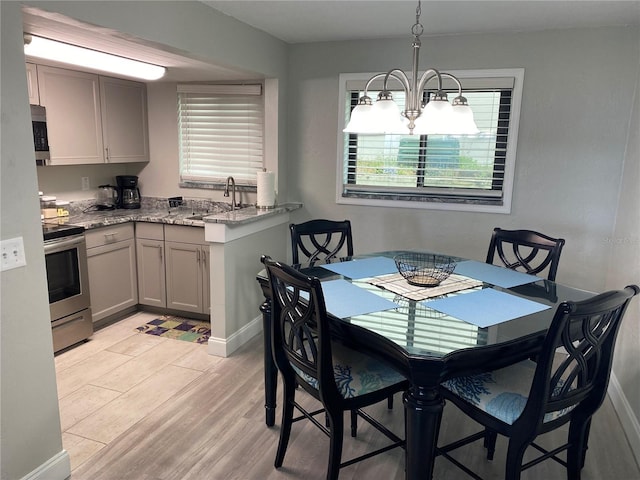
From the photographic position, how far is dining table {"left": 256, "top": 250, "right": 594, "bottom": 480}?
1685mm

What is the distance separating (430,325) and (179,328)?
2.64 meters

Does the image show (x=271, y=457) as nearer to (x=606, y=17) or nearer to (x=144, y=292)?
(x=144, y=292)

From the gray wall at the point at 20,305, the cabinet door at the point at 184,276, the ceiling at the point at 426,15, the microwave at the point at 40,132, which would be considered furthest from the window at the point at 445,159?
the gray wall at the point at 20,305

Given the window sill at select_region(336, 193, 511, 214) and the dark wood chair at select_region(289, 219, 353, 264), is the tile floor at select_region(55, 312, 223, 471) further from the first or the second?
the window sill at select_region(336, 193, 511, 214)

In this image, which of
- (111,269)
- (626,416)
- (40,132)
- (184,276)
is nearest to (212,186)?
(184,276)

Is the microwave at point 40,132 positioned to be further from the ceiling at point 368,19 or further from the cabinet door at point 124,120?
the ceiling at point 368,19

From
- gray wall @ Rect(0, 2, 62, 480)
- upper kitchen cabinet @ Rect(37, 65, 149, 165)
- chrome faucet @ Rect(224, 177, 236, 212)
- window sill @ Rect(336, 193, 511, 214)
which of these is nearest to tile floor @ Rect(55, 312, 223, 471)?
gray wall @ Rect(0, 2, 62, 480)

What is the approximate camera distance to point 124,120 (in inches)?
165

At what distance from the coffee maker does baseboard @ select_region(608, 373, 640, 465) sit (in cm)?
412

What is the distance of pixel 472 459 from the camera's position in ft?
7.66

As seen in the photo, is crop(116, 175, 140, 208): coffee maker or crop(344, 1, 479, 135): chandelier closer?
crop(344, 1, 479, 135): chandelier

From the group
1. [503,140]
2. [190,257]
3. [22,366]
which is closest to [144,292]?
[190,257]

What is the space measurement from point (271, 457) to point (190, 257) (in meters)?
1.99

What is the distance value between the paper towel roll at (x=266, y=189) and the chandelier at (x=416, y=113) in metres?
1.77
